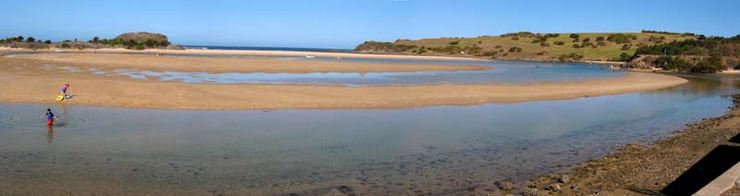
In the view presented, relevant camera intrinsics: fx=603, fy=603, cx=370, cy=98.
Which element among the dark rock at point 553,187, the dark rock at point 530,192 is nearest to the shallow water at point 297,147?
the dark rock at point 530,192

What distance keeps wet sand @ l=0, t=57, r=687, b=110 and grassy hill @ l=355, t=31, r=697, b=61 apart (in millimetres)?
76207

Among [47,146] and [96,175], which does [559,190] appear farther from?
[47,146]

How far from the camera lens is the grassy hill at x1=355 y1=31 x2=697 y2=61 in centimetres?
10944

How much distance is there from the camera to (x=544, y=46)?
12231 cm

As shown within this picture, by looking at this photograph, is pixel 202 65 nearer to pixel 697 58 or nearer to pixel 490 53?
pixel 697 58

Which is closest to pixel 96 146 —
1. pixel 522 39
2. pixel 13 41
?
pixel 13 41

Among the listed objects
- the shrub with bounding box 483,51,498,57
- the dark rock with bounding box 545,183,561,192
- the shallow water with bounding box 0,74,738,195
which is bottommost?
the shallow water with bounding box 0,74,738,195

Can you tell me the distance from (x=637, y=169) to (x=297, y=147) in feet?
23.0

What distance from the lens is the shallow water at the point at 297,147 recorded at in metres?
10.1

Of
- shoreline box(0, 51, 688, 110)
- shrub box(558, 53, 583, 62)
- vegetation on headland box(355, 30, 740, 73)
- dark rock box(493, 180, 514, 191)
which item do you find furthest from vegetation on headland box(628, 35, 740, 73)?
dark rock box(493, 180, 514, 191)

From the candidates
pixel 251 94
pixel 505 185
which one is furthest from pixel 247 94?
pixel 505 185

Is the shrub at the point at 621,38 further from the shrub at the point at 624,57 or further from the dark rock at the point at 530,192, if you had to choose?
the dark rock at the point at 530,192

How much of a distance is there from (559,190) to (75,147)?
9.82 meters

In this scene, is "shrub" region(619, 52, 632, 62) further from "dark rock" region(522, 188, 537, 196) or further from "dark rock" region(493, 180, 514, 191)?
"dark rock" region(522, 188, 537, 196)
